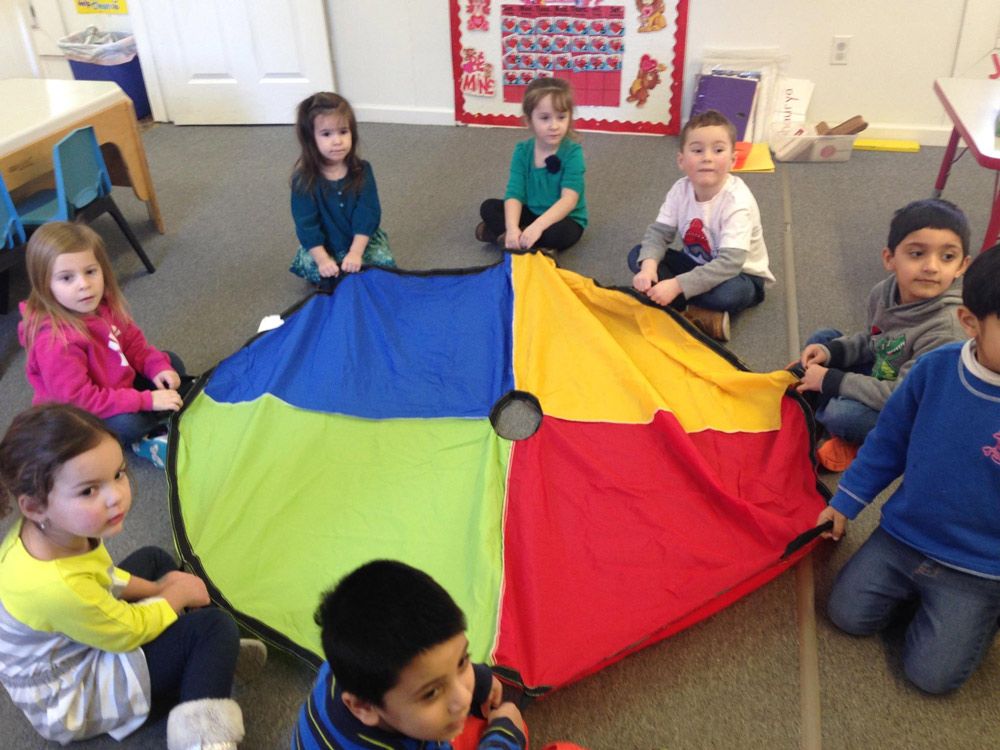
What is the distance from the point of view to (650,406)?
6.63 ft

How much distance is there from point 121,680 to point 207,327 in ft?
5.04

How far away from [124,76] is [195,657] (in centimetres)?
414

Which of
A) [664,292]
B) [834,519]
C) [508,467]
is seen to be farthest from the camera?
[664,292]

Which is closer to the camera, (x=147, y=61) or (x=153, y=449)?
→ (x=153, y=449)

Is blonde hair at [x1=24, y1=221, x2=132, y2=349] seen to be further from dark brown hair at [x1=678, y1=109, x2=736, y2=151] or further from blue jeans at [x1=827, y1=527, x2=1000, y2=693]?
blue jeans at [x1=827, y1=527, x2=1000, y2=693]

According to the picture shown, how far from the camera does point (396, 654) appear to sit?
968 mm

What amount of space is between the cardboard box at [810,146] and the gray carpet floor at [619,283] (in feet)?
0.25

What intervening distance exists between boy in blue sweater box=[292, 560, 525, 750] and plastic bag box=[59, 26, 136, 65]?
4433 mm

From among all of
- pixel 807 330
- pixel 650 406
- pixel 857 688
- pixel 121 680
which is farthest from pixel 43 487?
pixel 807 330

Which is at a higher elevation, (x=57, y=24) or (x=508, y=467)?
(x=57, y=24)

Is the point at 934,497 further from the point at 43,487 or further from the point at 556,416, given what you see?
the point at 43,487

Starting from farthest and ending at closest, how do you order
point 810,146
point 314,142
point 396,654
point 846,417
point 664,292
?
point 810,146 → point 314,142 → point 664,292 → point 846,417 → point 396,654

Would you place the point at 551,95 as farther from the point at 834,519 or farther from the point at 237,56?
the point at 237,56

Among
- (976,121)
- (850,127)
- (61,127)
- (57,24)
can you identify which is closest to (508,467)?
(976,121)
